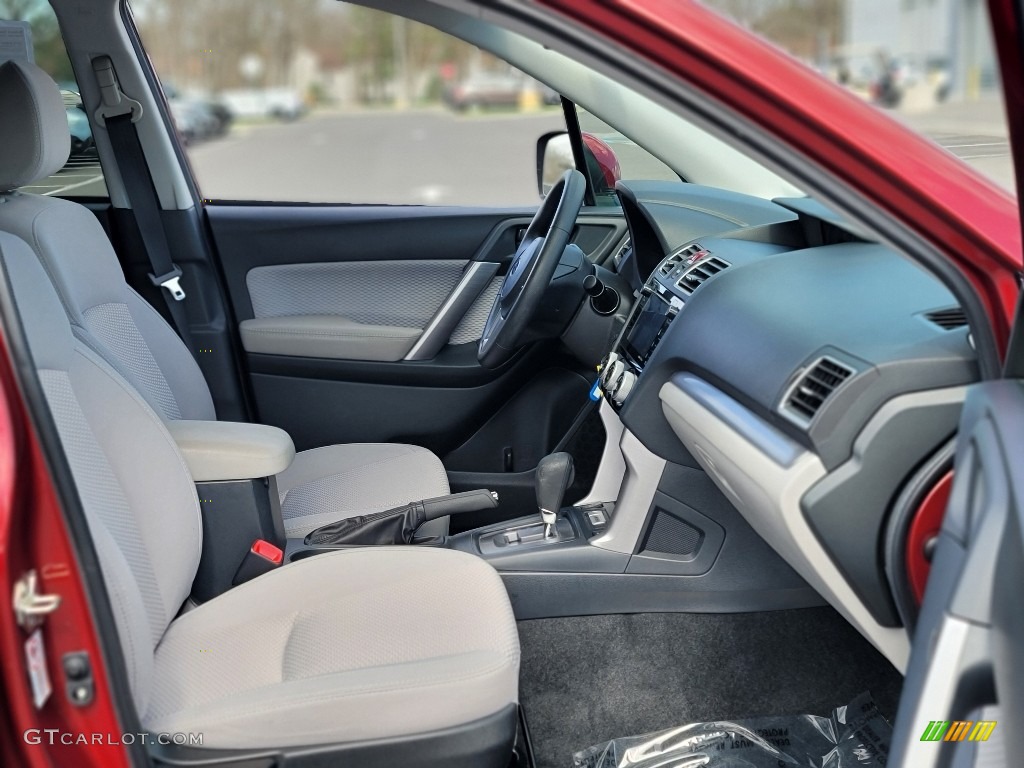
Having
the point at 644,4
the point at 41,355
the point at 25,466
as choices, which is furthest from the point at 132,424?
the point at 644,4

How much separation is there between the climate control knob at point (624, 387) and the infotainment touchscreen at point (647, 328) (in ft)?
0.10

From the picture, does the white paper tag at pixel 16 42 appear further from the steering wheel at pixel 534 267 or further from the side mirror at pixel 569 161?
the side mirror at pixel 569 161

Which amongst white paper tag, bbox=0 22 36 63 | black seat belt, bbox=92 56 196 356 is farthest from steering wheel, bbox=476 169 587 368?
white paper tag, bbox=0 22 36 63

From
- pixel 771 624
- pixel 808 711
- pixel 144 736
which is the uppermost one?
pixel 144 736

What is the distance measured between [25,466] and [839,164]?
95 cm

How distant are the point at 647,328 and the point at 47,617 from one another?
43.2 inches

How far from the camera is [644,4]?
1040 millimetres

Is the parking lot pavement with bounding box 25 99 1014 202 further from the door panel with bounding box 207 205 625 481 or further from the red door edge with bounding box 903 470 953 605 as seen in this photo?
the red door edge with bounding box 903 470 953 605

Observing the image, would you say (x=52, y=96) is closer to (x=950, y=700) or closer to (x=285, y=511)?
(x=285, y=511)

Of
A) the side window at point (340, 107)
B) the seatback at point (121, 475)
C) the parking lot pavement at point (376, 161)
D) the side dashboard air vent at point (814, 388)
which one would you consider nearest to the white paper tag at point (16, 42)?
the parking lot pavement at point (376, 161)

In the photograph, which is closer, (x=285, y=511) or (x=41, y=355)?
(x=41, y=355)

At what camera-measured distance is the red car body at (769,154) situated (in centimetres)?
105

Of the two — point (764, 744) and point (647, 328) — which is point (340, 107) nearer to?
point (647, 328)

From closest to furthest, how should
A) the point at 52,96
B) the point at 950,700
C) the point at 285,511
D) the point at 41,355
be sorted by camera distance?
the point at 950,700 < the point at 41,355 < the point at 52,96 < the point at 285,511
